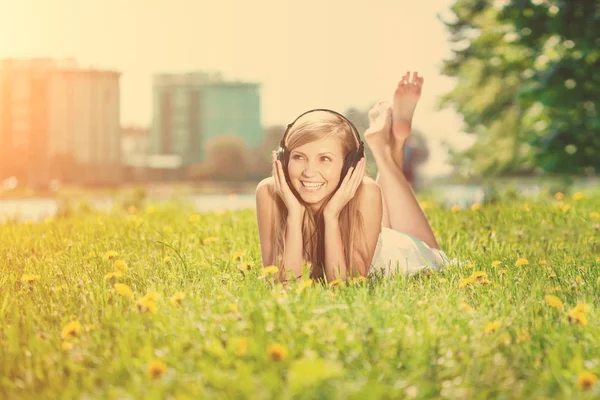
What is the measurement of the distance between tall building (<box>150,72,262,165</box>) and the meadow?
113463 millimetres

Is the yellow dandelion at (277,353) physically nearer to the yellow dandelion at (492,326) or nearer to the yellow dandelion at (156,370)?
the yellow dandelion at (156,370)

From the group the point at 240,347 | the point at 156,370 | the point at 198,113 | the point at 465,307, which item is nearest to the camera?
the point at 156,370

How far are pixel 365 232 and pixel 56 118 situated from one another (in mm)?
94132

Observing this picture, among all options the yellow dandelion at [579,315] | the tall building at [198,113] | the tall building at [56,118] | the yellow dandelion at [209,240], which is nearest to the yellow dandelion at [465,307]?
the yellow dandelion at [579,315]

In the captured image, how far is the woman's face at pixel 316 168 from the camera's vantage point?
136 inches

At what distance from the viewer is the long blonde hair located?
347cm

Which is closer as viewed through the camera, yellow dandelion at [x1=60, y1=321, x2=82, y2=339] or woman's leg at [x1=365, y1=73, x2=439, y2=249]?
yellow dandelion at [x1=60, y1=321, x2=82, y2=339]

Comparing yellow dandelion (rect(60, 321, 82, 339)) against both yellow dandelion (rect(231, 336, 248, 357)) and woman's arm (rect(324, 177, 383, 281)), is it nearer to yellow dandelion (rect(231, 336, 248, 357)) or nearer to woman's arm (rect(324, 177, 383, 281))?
yellow dandelion (rect(231, 336, 248, 357))

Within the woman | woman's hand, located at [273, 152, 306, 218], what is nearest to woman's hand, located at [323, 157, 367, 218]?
the woman

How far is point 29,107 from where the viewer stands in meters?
86.7

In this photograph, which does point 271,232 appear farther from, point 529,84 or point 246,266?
point 529,84

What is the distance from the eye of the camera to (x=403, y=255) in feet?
13.9

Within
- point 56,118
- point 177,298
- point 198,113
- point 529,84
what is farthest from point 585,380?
point 198,113

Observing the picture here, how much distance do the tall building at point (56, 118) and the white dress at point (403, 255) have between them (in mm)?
78596
